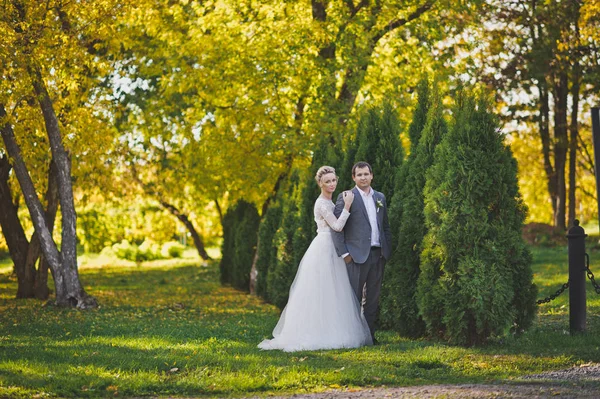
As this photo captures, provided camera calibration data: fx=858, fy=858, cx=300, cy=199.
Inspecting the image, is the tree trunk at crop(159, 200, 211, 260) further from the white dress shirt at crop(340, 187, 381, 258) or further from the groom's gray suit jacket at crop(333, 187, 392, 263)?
the white dress shirt at crop(340, 187, 381, 258)

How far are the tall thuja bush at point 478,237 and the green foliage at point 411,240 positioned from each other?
66 centimetres

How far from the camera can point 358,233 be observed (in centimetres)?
966

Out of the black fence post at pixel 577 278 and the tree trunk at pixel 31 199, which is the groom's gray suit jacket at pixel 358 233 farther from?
the tree trunk at pixel 31 199

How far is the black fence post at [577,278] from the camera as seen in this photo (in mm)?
9773

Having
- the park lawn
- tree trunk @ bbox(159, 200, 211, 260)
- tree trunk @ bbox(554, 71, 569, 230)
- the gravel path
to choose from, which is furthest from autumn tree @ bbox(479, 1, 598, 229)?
the gravel path

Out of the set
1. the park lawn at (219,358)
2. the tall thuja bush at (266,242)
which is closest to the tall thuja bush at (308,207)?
the park lawn at (219,358)

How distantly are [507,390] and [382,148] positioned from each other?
5.51 m

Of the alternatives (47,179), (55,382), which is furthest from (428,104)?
(47,179)

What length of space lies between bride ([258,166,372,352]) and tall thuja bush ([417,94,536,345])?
950 mm

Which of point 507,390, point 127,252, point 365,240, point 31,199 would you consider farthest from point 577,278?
point 127,252

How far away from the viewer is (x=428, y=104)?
1105 centimetres

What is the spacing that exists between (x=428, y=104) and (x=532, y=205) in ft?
136

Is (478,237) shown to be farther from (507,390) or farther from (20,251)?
(20,251)

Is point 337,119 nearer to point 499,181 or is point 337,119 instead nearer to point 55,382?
point 499,181
